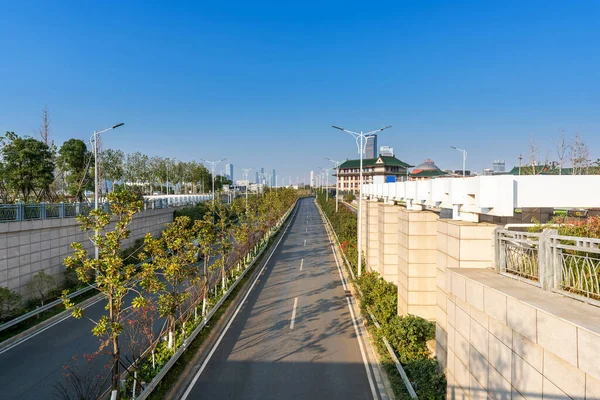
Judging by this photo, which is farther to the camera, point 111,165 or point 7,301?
point 111,165

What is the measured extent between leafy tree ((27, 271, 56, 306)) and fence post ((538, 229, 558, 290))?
59.0 feet

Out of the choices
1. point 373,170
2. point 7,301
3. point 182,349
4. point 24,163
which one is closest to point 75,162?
point 24,163

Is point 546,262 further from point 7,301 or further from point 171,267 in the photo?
point 7,301

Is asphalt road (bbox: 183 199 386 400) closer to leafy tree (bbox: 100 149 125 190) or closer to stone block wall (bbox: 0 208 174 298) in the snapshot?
stone block wall (bbox: 0 208 174 298)

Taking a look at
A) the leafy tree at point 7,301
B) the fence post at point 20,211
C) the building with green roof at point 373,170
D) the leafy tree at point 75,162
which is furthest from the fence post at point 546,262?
the building with green roof at point 373,170

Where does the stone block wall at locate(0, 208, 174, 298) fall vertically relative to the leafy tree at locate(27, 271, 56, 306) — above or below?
above

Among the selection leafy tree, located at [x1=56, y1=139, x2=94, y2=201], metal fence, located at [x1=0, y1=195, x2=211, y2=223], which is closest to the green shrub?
metal fence, located at [x1=0, y1=195, x2=211, y2=223]

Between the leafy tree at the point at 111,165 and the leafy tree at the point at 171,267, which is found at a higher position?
the leafy tree at the point at 111,165

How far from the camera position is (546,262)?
5.33 meters

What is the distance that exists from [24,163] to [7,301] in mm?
12506

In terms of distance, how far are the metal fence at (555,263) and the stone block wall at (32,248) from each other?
18052 mm

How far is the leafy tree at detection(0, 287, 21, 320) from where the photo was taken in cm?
1296

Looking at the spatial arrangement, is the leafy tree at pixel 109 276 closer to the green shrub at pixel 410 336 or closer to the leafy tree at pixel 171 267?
the leafy tree at pixel 171 267

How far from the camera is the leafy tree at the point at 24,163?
71.2ft
